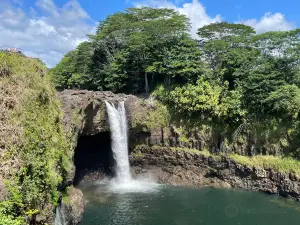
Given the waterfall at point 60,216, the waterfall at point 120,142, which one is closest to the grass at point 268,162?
the waterfall at point 120,142

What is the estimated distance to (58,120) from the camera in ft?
54.4

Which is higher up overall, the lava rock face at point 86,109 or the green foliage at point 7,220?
the lava rock face at point 86,109

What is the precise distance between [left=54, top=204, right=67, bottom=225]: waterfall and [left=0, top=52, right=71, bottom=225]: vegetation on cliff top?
1957 mm

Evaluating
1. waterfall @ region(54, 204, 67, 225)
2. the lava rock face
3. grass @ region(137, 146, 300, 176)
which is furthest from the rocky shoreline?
waterfall @ region(54, 204, 67, 225)

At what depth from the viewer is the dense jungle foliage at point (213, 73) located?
25406 mm

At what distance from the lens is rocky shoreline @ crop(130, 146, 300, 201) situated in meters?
24.6

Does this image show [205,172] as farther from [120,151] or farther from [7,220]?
[7,220]

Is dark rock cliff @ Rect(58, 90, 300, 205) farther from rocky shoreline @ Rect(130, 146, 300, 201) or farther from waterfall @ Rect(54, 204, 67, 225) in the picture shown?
waterfall @ Rect(54, 204, 67, 225)

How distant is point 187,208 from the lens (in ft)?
73.2

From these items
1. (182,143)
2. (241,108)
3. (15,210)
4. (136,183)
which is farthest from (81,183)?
(15,210)

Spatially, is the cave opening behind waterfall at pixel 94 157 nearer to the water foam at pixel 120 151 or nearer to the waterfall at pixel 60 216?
the water foam at pixel 120 151

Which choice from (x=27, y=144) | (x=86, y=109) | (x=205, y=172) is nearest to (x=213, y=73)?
(x=205, y=172)

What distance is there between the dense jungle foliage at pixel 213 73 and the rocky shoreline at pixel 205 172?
197cm

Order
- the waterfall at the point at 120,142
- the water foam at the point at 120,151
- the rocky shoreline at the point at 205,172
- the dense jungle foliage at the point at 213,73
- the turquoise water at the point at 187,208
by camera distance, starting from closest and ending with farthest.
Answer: the turquoise water at the point at 187,208 → the rocky shoreline at the point at 205,172 → the dense jungle foliage at the point at 213,73 → the water foam at the point at 120,151 → the waterfall at the point at 120,142
